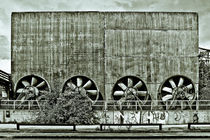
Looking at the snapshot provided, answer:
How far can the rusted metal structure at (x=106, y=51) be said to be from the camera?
76.3ft

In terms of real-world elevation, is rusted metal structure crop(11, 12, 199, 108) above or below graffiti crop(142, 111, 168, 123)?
above

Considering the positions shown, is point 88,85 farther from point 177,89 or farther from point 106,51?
point 177,89

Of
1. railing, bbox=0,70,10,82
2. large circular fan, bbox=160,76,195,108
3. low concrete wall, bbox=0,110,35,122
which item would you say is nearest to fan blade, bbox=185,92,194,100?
large circular fan, bbox=160,76,195,108

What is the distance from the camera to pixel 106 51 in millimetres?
23438

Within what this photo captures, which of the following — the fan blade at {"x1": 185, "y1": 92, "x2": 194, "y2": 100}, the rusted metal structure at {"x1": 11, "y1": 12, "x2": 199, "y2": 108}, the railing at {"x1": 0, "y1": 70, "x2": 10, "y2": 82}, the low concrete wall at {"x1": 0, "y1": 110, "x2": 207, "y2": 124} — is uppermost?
the rusted metal structure at {"x1": 11, "y1": 12, "x2": 199, "y2": 108}

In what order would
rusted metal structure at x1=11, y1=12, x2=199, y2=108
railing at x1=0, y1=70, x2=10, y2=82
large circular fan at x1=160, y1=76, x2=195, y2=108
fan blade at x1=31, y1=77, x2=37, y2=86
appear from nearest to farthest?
large circular fan at x1=160, y1=76, x2=195, y2=108
fan blade at x1=31, y1=77, x2=37, y2=86
rusted metal structure at x1=11, y1=12, x2=199, y2=108
railing at x1=0, y1=70, x2=10, y2=82

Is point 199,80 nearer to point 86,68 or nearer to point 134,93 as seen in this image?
point 134,93

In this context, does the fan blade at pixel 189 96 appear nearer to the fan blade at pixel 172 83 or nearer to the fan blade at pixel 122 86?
the fan blade at pixel 172 83

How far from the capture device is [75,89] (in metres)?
22.3

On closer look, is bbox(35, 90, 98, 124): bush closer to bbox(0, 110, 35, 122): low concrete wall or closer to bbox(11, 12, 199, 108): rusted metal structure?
Answer: bbox(0, 110, 35, 122): low concrete wall

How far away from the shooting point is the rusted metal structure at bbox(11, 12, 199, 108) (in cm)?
2327

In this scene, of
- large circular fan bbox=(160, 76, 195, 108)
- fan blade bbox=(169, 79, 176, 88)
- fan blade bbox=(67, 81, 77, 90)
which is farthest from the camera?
fan blade bbox=(169, 79, 176, 88)

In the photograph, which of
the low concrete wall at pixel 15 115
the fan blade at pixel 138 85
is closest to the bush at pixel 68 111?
the low concrete wall at pixel 15 115

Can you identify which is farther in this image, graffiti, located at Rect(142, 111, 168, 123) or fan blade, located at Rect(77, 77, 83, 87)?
fan blade, located at Rect(77, 77, 83, 87)
